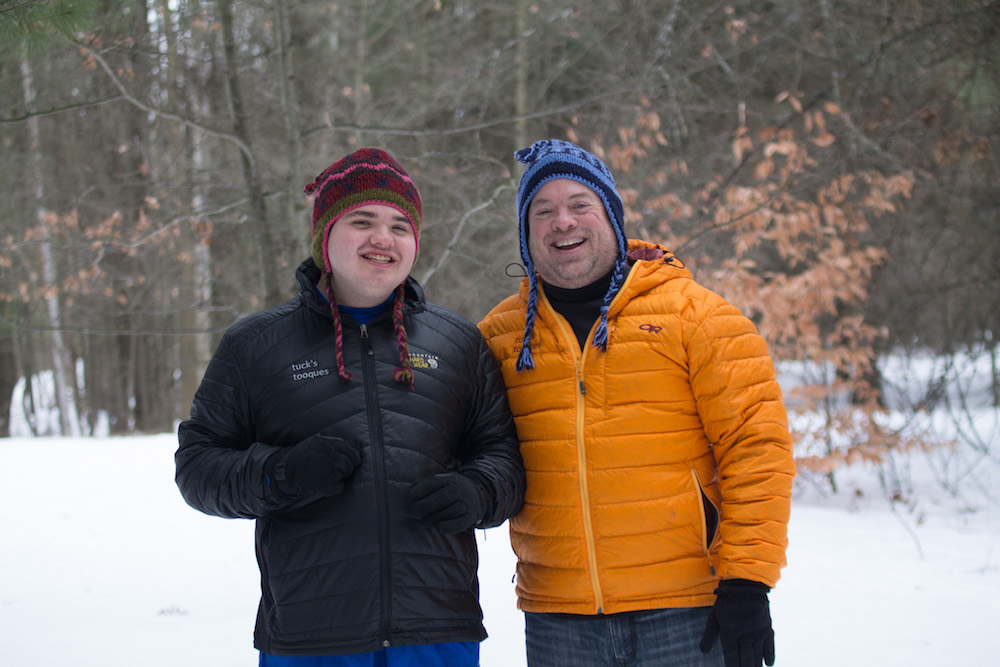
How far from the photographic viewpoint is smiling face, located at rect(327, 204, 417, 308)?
80.9 inches

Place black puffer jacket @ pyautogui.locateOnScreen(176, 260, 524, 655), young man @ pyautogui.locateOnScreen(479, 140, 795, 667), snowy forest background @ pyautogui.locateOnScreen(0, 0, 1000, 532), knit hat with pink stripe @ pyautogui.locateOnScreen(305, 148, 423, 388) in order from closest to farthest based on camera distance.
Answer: black puffer jacket @ pyautogui.locateOnScreen(176, 260, 524, 655)
young man @ pyautogui.locateOnScreen(479, 140, 795, 667)
knit hat with pink stripe @ pyautogui.locateOnScreen(305, 148, 423, 388)
snowy forest background @ pyautogui.locateOnScreen(0, 0, 1000, 532)

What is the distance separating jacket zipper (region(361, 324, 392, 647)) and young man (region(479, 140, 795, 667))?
458mm

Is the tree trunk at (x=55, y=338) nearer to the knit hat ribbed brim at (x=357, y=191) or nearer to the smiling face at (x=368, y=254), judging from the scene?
the knit hat ribbed brim at (x=357, y=191)

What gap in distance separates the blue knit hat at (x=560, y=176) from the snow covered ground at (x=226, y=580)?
7.51 ft

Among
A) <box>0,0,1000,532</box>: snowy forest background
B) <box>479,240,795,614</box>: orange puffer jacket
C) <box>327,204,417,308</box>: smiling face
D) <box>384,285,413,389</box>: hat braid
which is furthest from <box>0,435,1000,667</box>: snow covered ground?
<box>327,204,417,308</box>: smiling face

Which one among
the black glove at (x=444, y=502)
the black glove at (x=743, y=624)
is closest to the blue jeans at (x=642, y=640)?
the black glove at (x=743, y=624)

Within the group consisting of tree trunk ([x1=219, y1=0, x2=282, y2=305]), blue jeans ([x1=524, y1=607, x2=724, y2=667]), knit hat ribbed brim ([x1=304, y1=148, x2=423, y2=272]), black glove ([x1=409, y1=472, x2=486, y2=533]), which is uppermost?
tree trunk ([x1=219, y1=0, x2=282, y2=305])

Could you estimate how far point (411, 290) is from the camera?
87.6 inches

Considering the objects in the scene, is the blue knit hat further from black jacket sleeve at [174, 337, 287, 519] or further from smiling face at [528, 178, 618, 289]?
black jacket sleeve at [174, 337, 287, 519]

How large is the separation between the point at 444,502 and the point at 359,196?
84 centimetres

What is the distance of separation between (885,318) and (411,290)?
6.92 metres

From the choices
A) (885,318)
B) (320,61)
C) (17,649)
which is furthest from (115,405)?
(885,318)

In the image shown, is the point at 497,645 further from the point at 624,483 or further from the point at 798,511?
the point at 798,511

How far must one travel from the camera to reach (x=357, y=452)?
187 centimetres
